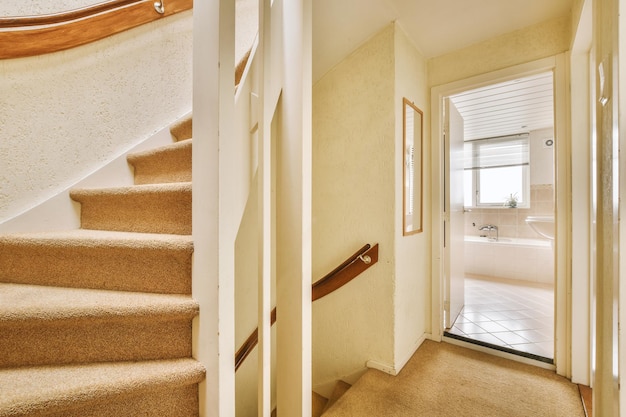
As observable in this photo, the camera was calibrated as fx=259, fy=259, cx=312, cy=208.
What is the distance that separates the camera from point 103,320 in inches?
32.6

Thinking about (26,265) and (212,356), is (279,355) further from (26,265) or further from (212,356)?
(26,265)

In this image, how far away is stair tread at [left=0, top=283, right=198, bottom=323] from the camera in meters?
0.80

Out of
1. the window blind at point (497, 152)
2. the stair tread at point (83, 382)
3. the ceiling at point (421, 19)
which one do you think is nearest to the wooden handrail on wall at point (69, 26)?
the ceiling at point (421, 19)

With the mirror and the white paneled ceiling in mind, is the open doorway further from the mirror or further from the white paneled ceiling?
the mirror

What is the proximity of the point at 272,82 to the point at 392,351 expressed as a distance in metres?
1.83

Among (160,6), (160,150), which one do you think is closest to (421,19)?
(160,6)

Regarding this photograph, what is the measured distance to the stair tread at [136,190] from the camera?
1.13 m

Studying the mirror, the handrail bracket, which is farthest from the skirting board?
the handrail bracket

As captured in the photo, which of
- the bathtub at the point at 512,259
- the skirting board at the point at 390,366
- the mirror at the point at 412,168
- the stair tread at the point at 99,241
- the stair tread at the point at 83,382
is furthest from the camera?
the bathtub at the point at 512,259

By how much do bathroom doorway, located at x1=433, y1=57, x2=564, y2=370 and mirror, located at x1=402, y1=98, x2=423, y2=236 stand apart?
268 millimetres

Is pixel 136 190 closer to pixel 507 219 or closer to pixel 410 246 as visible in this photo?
pixel 410 246

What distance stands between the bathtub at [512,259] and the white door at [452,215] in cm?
219

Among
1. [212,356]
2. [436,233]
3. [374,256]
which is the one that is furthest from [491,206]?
[212,356]

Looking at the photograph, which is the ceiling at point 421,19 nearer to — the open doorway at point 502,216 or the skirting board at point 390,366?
the open doorway at point 502,216
